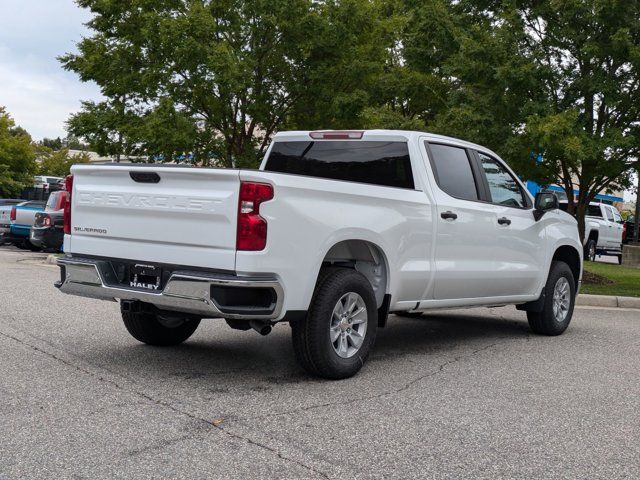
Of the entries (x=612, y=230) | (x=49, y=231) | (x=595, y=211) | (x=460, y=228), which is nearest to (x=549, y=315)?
(x=460, y=228)

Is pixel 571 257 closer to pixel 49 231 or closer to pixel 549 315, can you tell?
pixel 549 315

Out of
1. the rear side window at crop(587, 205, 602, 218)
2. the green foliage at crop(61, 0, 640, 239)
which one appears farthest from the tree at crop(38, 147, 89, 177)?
the green foliage at crop(61, 0, 640, 239)

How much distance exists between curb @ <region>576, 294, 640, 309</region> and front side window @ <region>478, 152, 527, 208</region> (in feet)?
15.0

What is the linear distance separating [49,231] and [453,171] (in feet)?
44.5

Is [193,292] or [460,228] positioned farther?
[460,228]

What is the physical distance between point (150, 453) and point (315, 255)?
211 cm

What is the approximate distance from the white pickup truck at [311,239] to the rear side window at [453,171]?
2 cm

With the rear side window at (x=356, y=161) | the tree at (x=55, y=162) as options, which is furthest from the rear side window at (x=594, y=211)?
the tree at (x=55, y=162)

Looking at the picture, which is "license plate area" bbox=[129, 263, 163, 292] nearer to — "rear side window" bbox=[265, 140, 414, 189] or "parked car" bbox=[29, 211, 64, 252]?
"rear side window" bbox=[265, 140, 414, 189]

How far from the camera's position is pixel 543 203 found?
8523 mm

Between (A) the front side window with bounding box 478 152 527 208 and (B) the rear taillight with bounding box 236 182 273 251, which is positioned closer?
(B) the rear taillight with bounding box 236 182 273 251

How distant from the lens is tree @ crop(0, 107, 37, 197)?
50.9 meters

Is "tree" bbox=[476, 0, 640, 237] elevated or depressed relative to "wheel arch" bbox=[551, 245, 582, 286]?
elevated

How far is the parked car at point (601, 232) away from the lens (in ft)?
88.0
